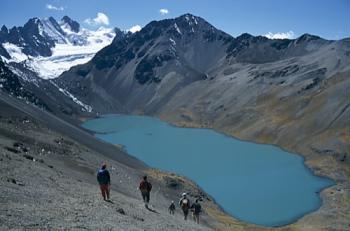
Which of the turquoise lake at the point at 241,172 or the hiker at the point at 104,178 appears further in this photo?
the turquoise lake at the point at 241,172

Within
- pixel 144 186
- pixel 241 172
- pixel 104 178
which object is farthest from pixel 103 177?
pixel 241 172

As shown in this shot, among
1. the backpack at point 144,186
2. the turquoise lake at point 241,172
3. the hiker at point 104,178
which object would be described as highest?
the turquoise lake at point 241,172

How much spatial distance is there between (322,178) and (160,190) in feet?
155

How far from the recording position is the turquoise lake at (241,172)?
85.9m

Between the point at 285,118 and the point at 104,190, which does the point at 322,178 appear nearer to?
the point at 285,118

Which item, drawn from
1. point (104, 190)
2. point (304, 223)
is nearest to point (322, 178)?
point (304, 223)

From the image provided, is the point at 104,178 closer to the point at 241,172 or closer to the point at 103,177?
the point at 103,177

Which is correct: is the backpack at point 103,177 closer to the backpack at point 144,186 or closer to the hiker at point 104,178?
the hiker at point 104,178

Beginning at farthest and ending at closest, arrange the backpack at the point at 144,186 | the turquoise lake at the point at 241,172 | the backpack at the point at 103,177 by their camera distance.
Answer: the turquoise lake at the point at 241,172
the backpack at the point at 144,186
the backpack at the point at 103,177

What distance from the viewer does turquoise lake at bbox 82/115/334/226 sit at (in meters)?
85.9

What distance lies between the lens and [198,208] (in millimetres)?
49188

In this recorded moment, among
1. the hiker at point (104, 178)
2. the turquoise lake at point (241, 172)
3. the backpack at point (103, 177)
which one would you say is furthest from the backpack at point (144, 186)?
the turquoise lake at point (241, 172)

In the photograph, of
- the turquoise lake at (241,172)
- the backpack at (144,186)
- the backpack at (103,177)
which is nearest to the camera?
the backpack at (103,177)

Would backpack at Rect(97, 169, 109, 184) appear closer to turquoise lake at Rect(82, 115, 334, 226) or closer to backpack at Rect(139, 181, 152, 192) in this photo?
backpack at Rect(139, 181, 152, 192)
